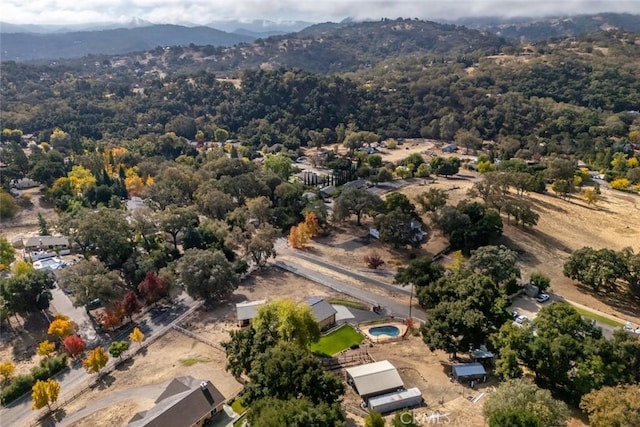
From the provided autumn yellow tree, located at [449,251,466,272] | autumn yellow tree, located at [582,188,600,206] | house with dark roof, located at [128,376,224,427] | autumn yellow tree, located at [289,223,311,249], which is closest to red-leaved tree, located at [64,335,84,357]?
house with dark roof, located at [128,376,224,427]

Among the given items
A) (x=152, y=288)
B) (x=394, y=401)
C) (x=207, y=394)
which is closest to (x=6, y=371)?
(x=152, y=288)

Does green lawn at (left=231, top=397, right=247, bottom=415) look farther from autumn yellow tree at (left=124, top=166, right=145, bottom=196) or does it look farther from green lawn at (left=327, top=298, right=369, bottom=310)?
autumn yellow tree at (left=124, top=166, right=145, bottom=196)

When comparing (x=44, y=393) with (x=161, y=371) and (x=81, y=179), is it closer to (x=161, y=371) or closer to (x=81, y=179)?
(x=161, y=371)

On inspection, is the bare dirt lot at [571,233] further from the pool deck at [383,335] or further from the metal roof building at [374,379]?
the metal roof building at [374,379]

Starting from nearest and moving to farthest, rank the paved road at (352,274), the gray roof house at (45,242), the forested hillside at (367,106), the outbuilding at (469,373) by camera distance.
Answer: the outbuilding at (469,373) → the paved road at (352,274) → the gray roof house at (45,242) → the forested hillside at (367,106)

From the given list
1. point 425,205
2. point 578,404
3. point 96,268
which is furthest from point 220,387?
point 425,205

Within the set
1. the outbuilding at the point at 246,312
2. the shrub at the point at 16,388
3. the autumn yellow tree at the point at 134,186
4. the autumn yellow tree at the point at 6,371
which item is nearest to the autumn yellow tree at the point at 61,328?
the autumn yellow tree at the point at 6,371
